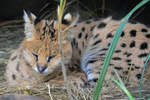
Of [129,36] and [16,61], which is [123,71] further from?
[16,61]

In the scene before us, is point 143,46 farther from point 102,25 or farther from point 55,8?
point 55,8

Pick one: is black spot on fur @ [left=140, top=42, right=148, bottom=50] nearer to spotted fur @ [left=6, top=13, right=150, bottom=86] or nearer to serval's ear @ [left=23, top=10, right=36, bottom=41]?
spotted fur @ [left=6, top=13, right=150, bottom=86]

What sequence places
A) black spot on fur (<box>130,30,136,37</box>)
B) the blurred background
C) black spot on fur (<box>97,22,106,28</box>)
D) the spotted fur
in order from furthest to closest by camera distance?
the blurred background, black spot on fur (<box>97,22,106,28</box>), black spot on fur (<box>130,30,136,37</box>), the spotted fur

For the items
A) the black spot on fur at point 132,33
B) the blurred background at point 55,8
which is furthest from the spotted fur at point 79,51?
the blurred background at point 55,8

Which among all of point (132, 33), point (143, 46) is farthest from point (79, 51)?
point (143, 46)

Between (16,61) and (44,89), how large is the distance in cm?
63

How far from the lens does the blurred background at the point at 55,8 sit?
5766 millimetres

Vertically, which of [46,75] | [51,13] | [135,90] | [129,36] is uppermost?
[51,13]

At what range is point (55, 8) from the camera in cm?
594

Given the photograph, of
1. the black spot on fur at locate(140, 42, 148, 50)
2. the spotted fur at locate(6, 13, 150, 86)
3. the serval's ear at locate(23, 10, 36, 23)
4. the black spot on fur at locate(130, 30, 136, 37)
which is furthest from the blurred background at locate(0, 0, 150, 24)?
the serval's ear at locate(23, 10, 36, 23)

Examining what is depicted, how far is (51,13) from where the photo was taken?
572cm

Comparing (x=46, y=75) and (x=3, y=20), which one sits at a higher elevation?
(x=3, y=20)

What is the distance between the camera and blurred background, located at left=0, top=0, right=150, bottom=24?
5.77 metres

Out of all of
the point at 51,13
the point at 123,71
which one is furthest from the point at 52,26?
the point at 51,13
